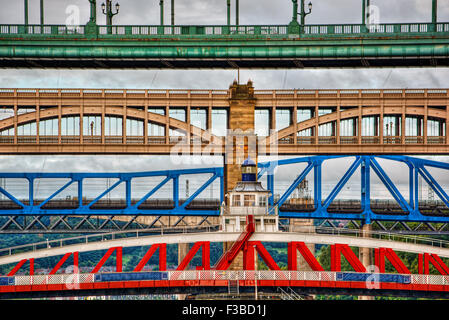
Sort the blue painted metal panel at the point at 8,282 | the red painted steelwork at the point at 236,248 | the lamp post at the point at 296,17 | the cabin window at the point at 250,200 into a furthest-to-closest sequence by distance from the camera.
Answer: the lamp post at the point at 296,17
the cabin window at the point at 250,200
the red painted steelwork at the point at 236,248
the blue painted metal panel at the point at 8,282

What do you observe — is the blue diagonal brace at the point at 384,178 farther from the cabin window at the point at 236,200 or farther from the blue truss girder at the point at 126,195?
the cabin window at the point at 236,200

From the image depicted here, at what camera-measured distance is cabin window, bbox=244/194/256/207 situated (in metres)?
50.8

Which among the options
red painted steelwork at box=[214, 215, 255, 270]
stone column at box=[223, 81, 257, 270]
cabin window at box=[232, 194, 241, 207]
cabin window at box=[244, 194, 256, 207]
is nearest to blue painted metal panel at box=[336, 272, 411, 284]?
red painted steelwork at box=[214, 215, 255, 270]

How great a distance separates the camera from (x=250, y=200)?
167 feet

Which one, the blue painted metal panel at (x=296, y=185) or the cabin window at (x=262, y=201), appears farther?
the blue painted metal panel at (x=296, y=185)

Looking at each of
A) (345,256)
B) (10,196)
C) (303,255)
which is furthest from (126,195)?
(345,256)

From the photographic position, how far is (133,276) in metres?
40.3

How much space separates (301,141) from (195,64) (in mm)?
15442

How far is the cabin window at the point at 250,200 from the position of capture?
5081cm

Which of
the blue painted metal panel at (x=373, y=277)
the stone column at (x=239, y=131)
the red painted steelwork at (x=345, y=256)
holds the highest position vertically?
the stone column at (x=239, y=131)

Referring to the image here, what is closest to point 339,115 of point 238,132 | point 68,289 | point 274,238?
point 238,132

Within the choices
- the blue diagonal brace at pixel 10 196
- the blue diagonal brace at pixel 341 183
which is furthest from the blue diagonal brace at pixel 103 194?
the blue diagonal brace at pixel 341 183

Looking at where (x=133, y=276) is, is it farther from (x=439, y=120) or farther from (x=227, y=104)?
(x=439, y=120)

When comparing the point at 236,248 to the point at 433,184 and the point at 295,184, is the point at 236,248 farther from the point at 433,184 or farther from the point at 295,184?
the point at 433,184
